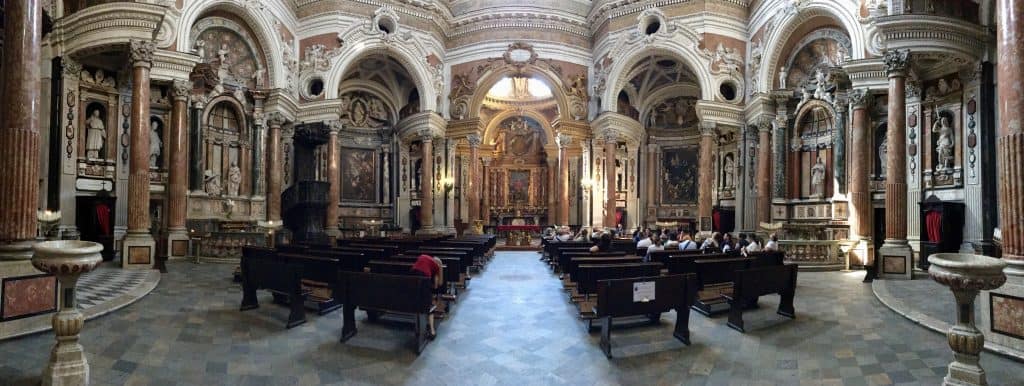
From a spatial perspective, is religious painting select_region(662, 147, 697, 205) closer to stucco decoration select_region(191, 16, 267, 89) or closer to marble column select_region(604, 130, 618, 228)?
marble column select_region(604, 130, 618, 228)

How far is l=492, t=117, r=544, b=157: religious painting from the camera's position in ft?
93.6

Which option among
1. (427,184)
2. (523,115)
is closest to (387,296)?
(427,184)

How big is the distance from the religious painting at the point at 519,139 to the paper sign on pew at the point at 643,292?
2362 cm

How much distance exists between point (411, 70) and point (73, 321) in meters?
18.1

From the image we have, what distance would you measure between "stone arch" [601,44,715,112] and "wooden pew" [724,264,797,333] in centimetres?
1321

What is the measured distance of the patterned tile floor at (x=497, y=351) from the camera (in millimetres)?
4223

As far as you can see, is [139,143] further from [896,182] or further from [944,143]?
[944,143]

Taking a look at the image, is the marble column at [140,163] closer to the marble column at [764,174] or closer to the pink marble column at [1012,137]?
the pink marble column at [1012,137]

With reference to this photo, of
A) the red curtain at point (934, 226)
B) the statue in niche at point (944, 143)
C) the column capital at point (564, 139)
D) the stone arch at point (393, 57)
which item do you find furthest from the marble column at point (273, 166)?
the statue in niche at point (944, 143)

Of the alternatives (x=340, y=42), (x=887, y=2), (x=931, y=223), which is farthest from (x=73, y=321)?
(x=340, y=42)

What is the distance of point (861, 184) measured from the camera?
39.6 feet

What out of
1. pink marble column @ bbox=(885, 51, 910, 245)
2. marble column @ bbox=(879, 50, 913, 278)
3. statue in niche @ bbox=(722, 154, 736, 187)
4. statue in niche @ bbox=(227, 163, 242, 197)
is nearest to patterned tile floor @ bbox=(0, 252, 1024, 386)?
marble column @ bbox=(879, 50, 913, 278)

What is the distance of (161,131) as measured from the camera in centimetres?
1459

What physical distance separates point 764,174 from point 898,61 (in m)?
7.27
